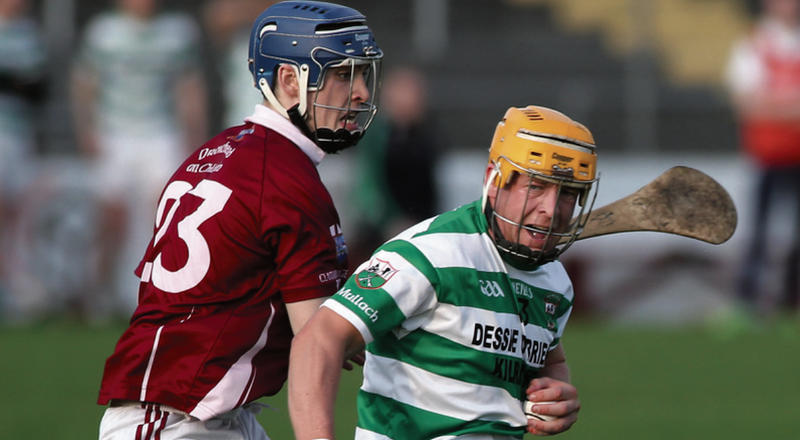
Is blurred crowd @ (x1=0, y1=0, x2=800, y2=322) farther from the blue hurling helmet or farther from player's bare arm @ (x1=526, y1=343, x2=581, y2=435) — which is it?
player's bare arm @ (x1=526, y1=343, x2=581, y2=435)

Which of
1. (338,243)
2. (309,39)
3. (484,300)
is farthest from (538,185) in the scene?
(309,39)

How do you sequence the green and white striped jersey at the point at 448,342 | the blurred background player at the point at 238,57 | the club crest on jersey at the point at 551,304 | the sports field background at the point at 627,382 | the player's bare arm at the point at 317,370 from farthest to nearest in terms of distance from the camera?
the blurred background player at the point at 238,57 < the sports field background at the point at 627,382 < the club crest on jersey at the point at 551,304 < the green and white striped jersey at the point at 448,342 < the player's bare arm at the point at 317,370

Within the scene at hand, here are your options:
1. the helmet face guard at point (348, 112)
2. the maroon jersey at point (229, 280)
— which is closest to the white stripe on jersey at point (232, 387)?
the maroon jersey at point (229, 280)

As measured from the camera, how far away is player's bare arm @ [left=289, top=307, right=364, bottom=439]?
2.93 meters

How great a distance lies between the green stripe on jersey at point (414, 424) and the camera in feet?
11.0

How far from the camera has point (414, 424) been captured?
11.0 feet

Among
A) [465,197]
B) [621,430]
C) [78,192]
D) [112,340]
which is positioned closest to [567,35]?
[465,197]

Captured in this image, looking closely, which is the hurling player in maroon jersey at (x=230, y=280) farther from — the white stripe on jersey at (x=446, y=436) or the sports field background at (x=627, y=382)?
the sports field background at (x=627, y=382)

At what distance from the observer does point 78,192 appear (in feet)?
35.4

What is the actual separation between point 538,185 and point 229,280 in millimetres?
851

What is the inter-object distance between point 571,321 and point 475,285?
311 inches

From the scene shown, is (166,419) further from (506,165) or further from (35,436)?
(35,436)

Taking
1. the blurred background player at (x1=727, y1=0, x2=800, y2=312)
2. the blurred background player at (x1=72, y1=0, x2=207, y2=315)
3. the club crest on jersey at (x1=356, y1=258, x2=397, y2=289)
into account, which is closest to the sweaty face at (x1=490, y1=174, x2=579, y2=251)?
the club crest on jersey at (x1=356, y1=258, x2=397, y2=289)

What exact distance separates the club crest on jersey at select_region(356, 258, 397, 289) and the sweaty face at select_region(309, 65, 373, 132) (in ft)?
1.97
